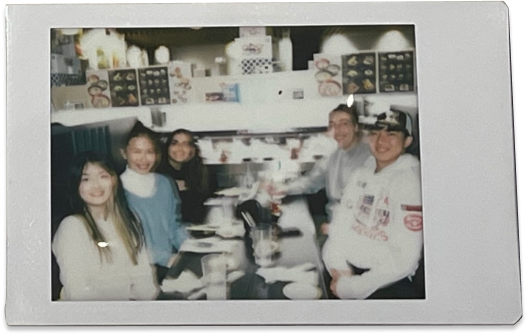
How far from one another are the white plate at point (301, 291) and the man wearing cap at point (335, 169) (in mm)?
86

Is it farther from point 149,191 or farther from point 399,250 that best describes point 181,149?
point 399,250

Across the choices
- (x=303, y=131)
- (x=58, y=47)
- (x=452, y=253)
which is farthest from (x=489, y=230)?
(x=58, y=47)

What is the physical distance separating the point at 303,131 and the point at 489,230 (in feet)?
1.27

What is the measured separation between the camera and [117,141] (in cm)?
95

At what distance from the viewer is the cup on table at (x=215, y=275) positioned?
94cm

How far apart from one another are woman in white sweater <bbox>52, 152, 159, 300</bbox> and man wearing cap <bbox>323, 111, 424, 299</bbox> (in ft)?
1.14

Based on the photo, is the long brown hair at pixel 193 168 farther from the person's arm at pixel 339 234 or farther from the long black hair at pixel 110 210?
the person's arm at pixel 339 234

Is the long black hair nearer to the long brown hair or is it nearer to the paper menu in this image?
the long brown hair

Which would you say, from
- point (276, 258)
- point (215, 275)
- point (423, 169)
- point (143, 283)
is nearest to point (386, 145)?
point (423, 169)

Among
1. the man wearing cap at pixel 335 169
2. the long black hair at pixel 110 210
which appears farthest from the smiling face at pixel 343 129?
the long black hair at pixel 110 210

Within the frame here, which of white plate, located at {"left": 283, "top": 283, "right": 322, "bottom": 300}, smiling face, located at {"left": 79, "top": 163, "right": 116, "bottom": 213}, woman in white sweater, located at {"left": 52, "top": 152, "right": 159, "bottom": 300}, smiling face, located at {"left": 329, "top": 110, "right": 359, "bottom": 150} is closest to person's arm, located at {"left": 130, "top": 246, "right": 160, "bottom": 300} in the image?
woman in white sweater, located at {"left": 52, "top": 152, "right": 159, "bottom": 300}

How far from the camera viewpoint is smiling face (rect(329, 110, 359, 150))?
96cm

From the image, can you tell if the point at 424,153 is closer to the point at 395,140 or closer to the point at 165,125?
the point at 395,140

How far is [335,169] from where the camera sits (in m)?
0.95
